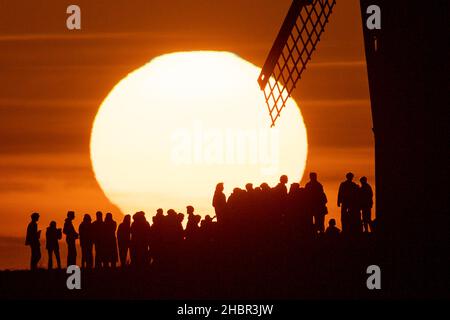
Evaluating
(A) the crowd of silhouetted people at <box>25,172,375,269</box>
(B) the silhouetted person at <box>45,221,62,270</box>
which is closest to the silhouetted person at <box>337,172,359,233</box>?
(A) the crowd of silhouetted people at <box>25,172,375,269</box>

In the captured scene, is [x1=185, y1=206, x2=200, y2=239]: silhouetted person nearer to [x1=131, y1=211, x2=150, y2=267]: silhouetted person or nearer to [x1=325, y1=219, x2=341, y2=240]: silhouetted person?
[x1=131, y1=211, x2=150, y2=267]: silhouetted person

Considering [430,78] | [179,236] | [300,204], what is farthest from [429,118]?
[179,236]

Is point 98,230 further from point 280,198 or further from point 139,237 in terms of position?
point 280,198

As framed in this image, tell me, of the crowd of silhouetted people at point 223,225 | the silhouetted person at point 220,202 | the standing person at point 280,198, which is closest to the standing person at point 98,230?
the crowd of silhouetted people at point 223,225

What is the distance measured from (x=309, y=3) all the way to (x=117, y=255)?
313 inches

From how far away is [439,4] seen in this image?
150ft

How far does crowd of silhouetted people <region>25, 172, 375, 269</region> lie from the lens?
48.8 metres

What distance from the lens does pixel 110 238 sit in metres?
51.8

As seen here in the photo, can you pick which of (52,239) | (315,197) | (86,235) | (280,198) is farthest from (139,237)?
(315,197)

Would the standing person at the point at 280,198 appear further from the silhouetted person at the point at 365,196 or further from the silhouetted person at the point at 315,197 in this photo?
the silhouetted person at the point at 365,196

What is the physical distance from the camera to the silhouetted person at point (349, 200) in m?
49.9

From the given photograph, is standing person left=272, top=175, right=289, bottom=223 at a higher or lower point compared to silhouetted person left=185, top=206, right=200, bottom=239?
higher

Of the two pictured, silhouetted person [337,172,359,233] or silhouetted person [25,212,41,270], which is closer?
silhouetted person [337,172,359,233]
